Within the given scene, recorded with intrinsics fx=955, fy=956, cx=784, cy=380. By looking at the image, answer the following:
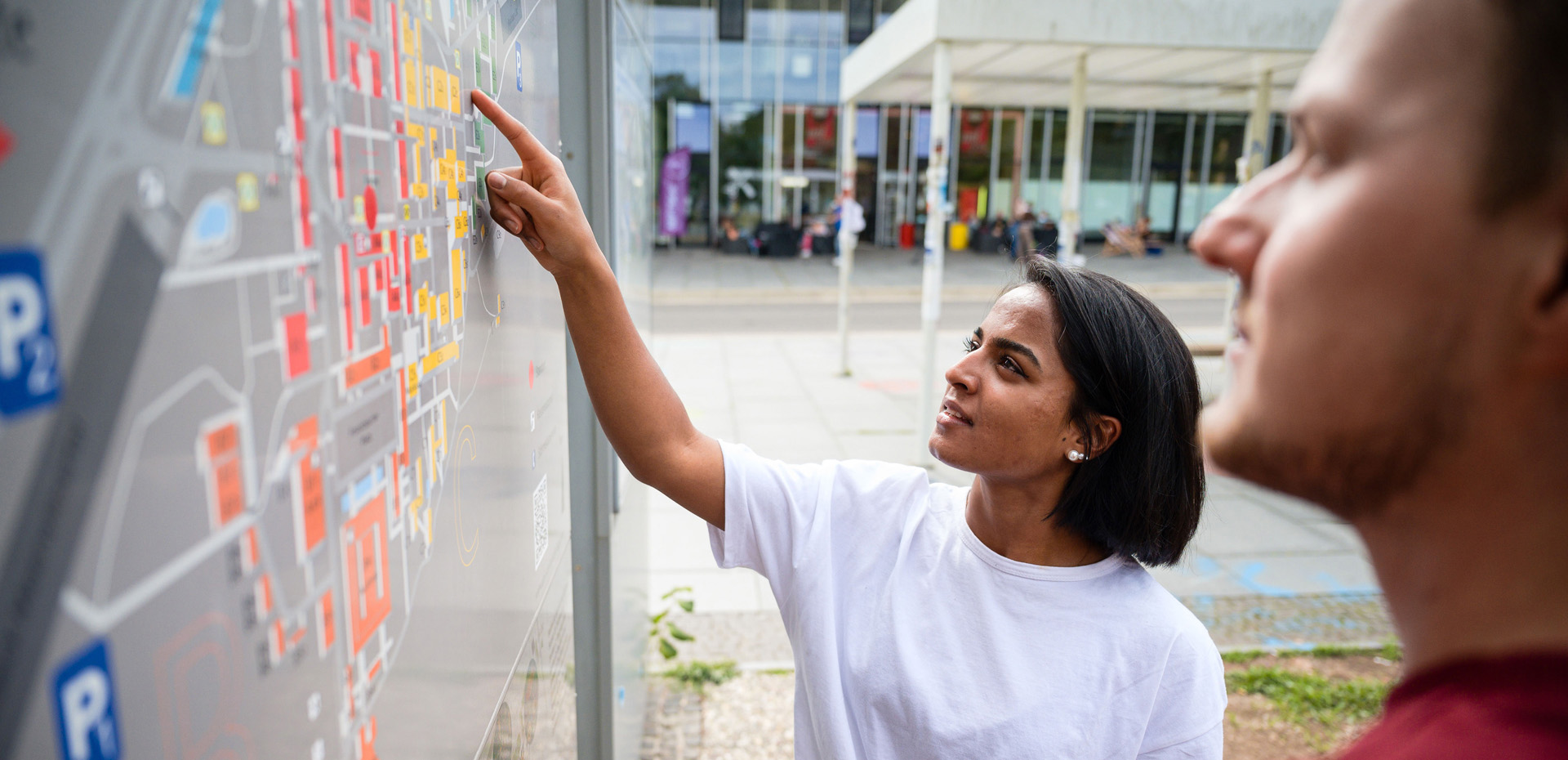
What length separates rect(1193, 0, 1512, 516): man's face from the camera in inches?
A: 22.3

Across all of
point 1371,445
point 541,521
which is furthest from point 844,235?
point 1371,445

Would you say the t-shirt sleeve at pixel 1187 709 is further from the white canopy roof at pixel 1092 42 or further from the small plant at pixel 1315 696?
the white canopy roof at pixel 1092 42

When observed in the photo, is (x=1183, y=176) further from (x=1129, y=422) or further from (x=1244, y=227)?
(x=1244, y=227)

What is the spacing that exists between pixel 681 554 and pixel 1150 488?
3580mm

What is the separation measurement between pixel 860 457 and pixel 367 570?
610 cm

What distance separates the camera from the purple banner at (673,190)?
2012 centimetres

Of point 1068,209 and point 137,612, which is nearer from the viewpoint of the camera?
point 137,612

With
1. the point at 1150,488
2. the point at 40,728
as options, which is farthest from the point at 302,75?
the point at 1150,488

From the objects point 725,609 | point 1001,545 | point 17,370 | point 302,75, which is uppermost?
point 302,75

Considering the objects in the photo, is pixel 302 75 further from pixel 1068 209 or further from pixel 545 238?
pixel 1068 209

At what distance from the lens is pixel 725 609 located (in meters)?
4.42

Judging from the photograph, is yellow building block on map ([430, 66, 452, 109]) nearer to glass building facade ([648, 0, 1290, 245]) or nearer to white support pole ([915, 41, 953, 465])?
white support pole ([915, 41, 953, 465])

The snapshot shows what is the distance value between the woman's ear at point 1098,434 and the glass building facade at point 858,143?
2160 centimetres

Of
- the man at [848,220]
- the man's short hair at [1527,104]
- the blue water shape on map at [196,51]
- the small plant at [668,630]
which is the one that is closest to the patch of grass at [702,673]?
the small plant at [668,630]
